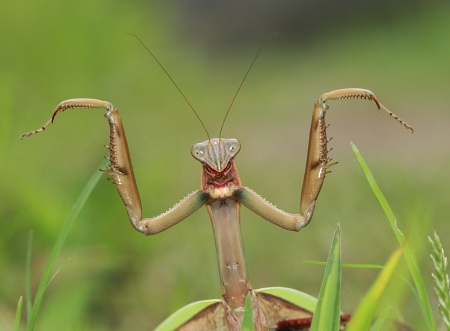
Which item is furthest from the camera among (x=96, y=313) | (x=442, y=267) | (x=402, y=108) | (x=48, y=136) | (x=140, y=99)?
(x=402, y=108)

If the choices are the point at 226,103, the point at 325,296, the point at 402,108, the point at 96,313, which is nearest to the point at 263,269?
the point at 96,313

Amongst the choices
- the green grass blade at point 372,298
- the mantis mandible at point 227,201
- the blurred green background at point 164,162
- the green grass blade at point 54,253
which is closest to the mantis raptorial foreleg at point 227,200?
the mantis mandible at point 227,201

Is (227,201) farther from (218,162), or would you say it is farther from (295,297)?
(295,297)

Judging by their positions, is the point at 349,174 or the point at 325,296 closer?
the point at 325,296

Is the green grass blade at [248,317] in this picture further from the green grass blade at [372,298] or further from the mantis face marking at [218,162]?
the mantis face marking at [218,162]

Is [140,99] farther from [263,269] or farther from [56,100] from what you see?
[263,269]
